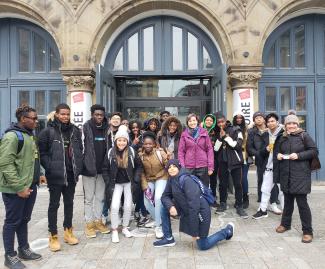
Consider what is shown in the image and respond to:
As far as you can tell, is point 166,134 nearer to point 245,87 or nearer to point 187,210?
Answer: point 187,210

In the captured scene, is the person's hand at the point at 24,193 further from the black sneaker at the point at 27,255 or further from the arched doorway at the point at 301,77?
the arched doorway at the point at 301,77

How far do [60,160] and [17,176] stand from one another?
769 mm

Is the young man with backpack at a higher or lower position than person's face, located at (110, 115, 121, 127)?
lower

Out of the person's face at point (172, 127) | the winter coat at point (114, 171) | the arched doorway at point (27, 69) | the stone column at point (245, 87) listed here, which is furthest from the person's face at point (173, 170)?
the arched doorway at point (27, 69)

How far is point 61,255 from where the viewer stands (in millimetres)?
4820

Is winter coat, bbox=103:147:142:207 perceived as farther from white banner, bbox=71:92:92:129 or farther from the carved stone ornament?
the carved stone ornament

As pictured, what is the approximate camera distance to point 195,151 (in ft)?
20.4

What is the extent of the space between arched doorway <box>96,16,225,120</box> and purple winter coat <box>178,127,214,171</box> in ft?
11.5

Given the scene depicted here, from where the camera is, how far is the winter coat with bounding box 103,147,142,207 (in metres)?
5.41

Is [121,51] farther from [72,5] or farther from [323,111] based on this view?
[323,111]

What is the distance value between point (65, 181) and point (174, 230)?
1.93 meters

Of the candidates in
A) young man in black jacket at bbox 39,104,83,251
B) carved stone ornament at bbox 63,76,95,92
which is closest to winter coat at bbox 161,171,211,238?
young man in black jacket at bbox 39,104,83,251

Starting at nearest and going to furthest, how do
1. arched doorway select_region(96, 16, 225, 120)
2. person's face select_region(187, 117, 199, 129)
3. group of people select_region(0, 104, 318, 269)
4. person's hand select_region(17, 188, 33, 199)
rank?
person's hand select_region(17, 188, 33, 199)
group of people select_region(0, 104, 318, 269)
person's face select_region(187, 117, 199, 129)
arched doorway select_region(96, 16, 225, 120)

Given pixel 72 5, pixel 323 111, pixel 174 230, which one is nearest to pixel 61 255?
pixel 174 230
